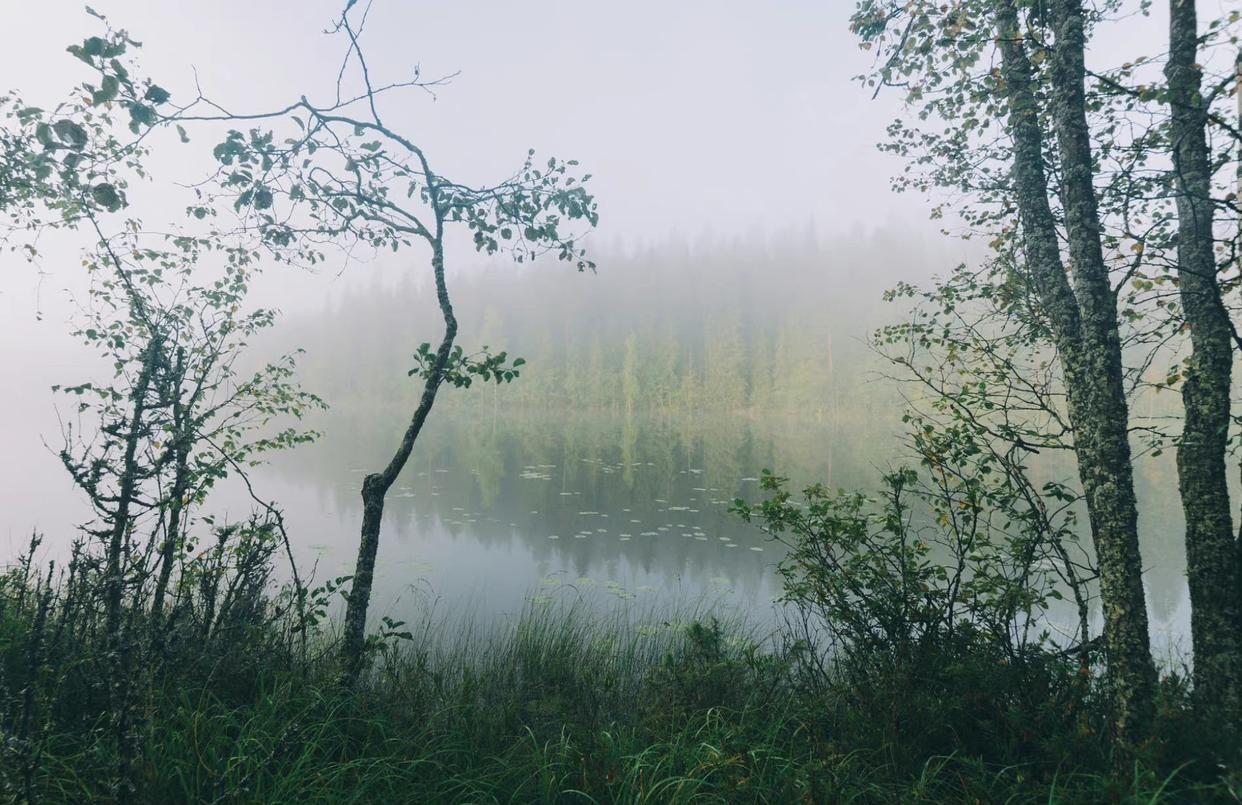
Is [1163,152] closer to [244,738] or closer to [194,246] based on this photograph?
[244,738]

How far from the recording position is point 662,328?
127625 millimetres

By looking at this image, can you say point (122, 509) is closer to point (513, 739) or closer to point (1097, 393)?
point (513, 739)

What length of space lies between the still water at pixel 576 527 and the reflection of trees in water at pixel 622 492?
9cm

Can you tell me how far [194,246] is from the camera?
18.8ft

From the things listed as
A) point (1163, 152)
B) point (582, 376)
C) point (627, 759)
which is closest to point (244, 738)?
point (627, 759)

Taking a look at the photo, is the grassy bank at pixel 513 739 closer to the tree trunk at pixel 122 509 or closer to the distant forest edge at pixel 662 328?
the tree trunk at pixel 122 509

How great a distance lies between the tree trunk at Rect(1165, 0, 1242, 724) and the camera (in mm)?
3701

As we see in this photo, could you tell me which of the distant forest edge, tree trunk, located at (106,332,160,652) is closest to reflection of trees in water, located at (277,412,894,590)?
tree trunk, located at (106,332,160,652)

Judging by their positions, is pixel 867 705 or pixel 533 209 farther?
pixel 533 209

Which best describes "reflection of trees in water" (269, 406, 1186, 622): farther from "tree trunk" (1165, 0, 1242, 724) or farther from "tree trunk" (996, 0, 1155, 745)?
"tree trunk" (996, 0, 1155, 745)

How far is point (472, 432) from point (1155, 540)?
5048cm

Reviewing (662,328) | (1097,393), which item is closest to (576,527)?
(1097,393)

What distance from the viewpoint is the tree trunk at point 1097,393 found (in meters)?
3.26

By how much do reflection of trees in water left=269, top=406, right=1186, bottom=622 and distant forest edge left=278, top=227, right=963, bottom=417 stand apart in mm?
20103
